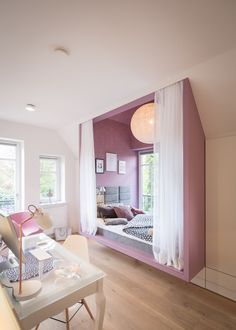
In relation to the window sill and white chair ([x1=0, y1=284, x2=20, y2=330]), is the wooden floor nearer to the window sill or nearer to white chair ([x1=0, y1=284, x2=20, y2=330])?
white chair ([x1=0, y1=284, x2=20, y2=330])

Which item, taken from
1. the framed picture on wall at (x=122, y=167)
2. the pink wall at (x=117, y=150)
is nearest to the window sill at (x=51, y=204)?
the pink wall at (x=117, y=150)

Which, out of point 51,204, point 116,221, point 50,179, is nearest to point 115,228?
point 116,221

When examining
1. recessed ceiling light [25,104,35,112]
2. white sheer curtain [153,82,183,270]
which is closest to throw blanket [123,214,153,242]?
white sheer curtain [153,82,183,270]

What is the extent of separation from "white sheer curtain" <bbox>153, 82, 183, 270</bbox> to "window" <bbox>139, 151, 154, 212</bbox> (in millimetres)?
2763

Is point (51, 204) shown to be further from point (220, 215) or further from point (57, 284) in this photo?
point (220, 215)

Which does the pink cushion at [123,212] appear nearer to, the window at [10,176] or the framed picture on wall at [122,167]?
the framed picture on wall at [122,167]

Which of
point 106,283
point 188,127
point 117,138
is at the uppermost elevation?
point 117,138

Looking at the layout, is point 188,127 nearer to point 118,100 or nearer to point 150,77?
point 150,77

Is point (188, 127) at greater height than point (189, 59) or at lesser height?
lesser

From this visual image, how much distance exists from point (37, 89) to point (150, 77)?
1.47 meters

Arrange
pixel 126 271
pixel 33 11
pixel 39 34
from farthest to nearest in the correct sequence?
pixel 126 271 < pixel 39 34 < pixel 33 11

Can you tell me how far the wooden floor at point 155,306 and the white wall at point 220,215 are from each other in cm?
26

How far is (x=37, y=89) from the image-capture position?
2385mm

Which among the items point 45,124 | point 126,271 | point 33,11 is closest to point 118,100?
point 33,11
